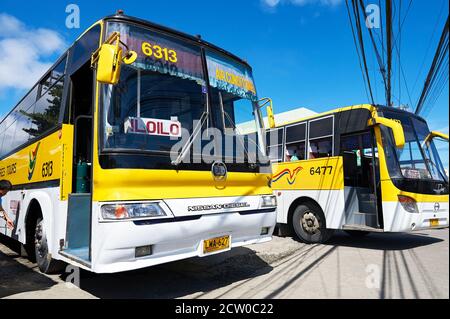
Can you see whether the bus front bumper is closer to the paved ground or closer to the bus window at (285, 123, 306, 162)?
the paved ground

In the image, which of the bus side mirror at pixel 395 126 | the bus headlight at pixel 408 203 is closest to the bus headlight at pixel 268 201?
the bus side mirror at pixel 395 126

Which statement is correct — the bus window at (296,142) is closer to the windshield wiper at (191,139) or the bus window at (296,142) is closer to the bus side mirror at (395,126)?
the bus side mirror at (395,126)

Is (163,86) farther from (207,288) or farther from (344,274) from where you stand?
(344,274)

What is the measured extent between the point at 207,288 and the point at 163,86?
2735 mm

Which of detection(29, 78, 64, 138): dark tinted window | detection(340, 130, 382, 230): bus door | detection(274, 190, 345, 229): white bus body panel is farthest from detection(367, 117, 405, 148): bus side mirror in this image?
detection(29, 78, 64, 138): dark tinted window

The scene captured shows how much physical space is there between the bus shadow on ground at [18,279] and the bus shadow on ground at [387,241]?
5839mm

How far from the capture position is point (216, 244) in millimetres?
4461

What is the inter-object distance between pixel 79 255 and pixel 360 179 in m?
6.20

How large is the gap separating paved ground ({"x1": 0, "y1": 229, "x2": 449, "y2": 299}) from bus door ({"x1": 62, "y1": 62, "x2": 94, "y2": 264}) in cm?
78

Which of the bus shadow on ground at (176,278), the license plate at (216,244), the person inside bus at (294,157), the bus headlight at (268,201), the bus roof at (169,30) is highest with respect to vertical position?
the bus roof at (169,30)

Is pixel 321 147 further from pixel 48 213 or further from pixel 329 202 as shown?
pixel 48 213

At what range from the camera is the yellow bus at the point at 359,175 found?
668 centimetres

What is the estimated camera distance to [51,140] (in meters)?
5.18

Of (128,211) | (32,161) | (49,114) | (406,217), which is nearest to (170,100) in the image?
(128,211)
